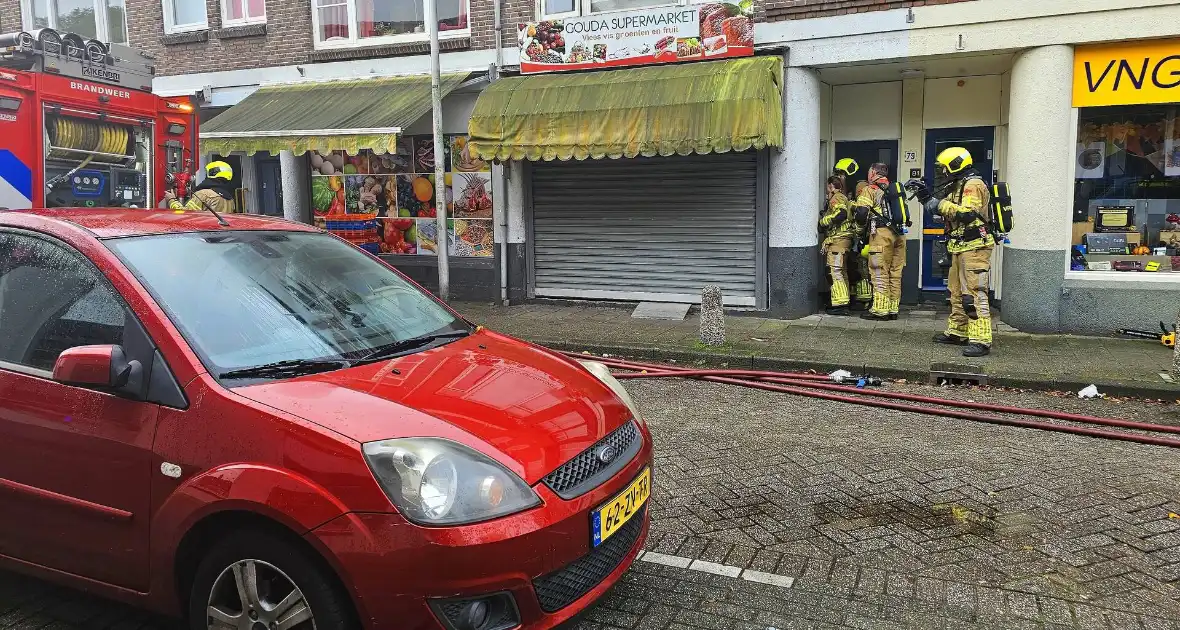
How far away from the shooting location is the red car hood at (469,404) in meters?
2.77

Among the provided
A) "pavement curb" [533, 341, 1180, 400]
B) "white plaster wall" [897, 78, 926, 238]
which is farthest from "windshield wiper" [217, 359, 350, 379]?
"white plaster wall" [897, 78, 926, 238]

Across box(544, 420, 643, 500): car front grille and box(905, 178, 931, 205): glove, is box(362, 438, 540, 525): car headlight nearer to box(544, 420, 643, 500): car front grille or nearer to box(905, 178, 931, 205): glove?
box(544, 420, 643, 500): car front grille

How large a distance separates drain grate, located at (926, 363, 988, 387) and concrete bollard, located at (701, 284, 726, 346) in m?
2.27

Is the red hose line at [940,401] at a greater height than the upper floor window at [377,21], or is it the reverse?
the upper floor window at [377,21]

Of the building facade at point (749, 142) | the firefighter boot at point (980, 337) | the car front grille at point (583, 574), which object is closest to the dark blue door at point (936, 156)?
the building facade at point (749, 142)

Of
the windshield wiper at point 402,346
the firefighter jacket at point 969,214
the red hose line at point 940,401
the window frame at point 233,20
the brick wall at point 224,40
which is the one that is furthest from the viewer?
the window frame at point 233,20

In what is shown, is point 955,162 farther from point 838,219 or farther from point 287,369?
point 287,369

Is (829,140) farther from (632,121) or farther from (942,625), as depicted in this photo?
(942,625)

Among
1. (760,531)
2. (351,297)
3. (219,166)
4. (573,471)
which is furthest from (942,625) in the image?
(219,166)

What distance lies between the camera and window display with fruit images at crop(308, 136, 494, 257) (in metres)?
13.1

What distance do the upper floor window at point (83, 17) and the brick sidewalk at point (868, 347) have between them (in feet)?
30.3

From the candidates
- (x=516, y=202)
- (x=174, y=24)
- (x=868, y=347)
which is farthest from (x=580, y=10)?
(x=174, y=24)

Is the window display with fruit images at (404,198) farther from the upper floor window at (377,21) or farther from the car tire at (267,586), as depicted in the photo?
the car tire at (267,586)

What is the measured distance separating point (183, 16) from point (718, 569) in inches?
571
